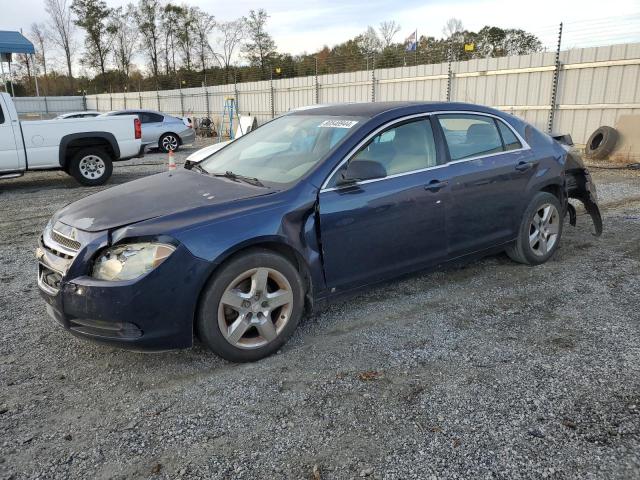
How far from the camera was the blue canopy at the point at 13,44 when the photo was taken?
700 inches

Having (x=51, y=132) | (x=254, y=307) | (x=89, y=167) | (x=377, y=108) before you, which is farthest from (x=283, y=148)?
(x=89, y=167)

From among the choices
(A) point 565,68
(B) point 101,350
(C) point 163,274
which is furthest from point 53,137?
(A) point 565,68

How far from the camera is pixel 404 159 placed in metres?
4.02

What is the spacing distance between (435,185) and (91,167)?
28.2 ft

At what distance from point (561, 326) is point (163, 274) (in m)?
2.89

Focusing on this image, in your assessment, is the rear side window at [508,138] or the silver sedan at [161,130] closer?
the rear side window at [508,138]

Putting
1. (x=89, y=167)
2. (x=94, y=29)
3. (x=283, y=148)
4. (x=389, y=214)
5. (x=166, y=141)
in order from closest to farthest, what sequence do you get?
(x=389, y=214) → (x=283, y=148) → (x=89, y=167) → (x=166, y=141) → (x=94, y=29)

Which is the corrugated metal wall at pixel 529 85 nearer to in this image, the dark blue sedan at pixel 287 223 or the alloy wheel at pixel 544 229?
the alloy wheel at pixel 544 229

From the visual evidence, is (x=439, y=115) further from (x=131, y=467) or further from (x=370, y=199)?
(x=131, y=467)

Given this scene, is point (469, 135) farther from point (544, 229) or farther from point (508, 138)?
point (544, 229)

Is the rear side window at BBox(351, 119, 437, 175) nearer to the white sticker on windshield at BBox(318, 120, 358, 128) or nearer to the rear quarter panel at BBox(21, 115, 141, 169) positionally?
the white sticker on windshield at BBox(318, 120, 358, 128)

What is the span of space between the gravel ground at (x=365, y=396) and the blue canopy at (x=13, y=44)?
1711 cm

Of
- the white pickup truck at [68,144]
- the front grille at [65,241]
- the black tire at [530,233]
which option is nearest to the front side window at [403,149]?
the black tire at [530,233]

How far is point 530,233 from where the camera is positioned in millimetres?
5055
